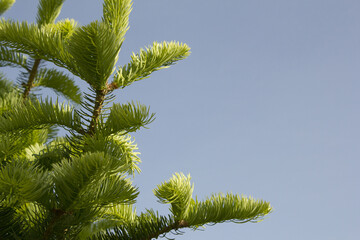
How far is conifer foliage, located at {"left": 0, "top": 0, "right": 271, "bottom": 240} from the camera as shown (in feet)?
5.87

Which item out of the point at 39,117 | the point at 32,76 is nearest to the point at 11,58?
the point at 32,76

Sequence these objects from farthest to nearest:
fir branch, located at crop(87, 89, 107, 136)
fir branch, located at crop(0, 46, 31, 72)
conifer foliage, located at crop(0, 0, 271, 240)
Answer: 1. fir branch, located at crop(0, 46, 31, 72)
2. fir branch, located at crop(87, 89, 107, 136)
3. conifer foliage, located at crop(0, 0, 271, 240)

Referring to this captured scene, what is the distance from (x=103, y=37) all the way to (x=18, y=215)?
0.99m

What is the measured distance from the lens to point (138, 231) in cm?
211

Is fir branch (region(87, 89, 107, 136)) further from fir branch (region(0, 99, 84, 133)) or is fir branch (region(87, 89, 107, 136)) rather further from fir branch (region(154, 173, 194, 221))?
fir branch (region(154, 173, 194, 221))

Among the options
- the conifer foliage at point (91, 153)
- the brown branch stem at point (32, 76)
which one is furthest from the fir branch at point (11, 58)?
the conifer foliage at point (91, 153)

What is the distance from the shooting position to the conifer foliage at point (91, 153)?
179 cm

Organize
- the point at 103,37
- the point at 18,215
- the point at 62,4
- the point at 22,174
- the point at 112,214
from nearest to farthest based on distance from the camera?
the point at 22,174, the point at 103,37, the point at 18,215, the point at 112,214, the point at 62,4

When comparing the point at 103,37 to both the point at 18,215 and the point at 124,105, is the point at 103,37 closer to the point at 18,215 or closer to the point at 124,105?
the point at 124,105

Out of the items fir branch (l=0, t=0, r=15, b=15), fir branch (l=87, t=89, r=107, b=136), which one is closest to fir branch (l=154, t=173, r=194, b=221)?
fir branch (l=87, t=89, r=107, b=136)

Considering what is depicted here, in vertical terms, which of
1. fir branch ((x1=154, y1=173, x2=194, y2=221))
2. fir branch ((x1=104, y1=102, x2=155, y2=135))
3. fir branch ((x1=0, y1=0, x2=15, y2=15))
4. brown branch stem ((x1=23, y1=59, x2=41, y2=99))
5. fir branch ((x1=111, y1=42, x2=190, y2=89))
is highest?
fir branch ((x1=0, y1=0, x2=15, y2=15))

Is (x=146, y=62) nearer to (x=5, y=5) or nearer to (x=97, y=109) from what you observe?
(x=97, y=109)

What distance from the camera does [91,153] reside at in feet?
5.83

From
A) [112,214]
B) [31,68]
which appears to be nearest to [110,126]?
[112,214]
